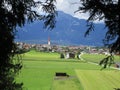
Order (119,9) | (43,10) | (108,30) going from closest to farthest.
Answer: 1. (119,9)
2. (108,30)
3. (43,10)

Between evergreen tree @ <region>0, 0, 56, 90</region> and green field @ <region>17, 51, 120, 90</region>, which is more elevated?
evergreen tree @ <region>0, 0, 56, 90</region>

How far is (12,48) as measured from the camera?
638 cm

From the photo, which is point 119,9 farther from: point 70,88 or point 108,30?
point 70,88

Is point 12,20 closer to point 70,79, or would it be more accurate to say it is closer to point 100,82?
point 100,82

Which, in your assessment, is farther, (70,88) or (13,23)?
(70,88)

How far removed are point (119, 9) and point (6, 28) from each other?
2.06 m

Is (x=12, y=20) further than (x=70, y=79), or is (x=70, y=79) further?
(x=70, y=79)

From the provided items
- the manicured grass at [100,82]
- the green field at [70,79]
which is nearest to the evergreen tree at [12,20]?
the green field at [70,79]

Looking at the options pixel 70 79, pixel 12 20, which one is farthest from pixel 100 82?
pixel 12 20

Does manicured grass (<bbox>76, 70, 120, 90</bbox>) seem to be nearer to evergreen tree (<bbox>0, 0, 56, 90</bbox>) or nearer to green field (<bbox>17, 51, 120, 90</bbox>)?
green field (<bbox>17, 51, 120, 90</bbox>)

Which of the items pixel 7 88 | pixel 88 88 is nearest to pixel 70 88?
pixel 88 88

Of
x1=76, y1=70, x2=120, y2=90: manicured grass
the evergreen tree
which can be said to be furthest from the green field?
the evergreen tree

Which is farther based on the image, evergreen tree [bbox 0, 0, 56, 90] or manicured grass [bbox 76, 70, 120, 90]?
manicured grass [bbox 76, 70, 120, 90]

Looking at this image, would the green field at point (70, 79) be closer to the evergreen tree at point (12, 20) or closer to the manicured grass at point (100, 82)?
the manicured grass at point (100, 82)
